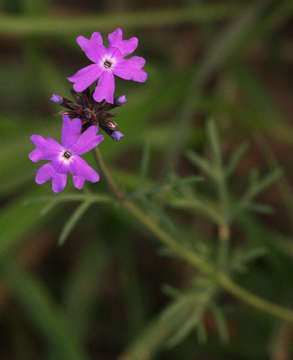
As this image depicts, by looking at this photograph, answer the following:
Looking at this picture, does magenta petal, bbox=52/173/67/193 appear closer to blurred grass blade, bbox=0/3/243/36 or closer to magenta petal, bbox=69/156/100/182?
magenta petal, bbox=69/156/100/182

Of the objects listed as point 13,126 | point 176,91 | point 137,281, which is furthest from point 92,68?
point 137,281

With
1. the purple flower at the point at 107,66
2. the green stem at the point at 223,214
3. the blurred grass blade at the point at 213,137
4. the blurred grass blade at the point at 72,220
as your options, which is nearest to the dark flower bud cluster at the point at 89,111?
the purple flower at the point at 107,66

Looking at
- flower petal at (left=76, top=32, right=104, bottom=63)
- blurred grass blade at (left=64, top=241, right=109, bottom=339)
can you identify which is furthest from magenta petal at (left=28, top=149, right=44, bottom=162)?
blurred grass blade at (left=64, top=241, right=109, bottom=339)

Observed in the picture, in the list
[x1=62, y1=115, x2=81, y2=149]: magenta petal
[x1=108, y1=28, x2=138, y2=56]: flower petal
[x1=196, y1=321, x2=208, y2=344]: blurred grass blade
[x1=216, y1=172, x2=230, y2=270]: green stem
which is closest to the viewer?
[x1=62, y1=115, x2=81, y2=149]: magenta petal

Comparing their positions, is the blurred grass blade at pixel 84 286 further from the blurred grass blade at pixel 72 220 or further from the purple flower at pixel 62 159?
the purple flower at pixel 62 159

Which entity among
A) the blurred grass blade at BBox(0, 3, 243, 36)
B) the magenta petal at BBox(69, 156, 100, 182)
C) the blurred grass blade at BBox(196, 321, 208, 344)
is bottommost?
the blurred grass blade at BBox(196, 321, 208, 344)

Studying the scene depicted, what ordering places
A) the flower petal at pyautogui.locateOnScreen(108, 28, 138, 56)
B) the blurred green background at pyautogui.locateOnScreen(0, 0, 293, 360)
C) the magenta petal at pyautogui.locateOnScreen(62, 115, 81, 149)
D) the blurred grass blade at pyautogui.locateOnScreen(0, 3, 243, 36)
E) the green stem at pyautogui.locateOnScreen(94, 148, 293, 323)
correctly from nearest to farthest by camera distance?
the magenta petal at pyautogui.locateOnScreen(62, 115, 81, 149), the flower petal at pyautogui.locateOnScreen(108, 28, 138, 56), the green stem at pyautogui.locateOnScreen(94, 148, 293, 323), the blurred green background at pyautogui.locateOnScreen(0, 0, 293, 360), the blurred grass blade at pyautogui.locateOnScreen(0, 3, 243, 36)

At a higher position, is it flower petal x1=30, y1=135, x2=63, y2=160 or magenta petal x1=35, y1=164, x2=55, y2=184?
flower petal x1=30, y1=135, x2=63, y2=160
